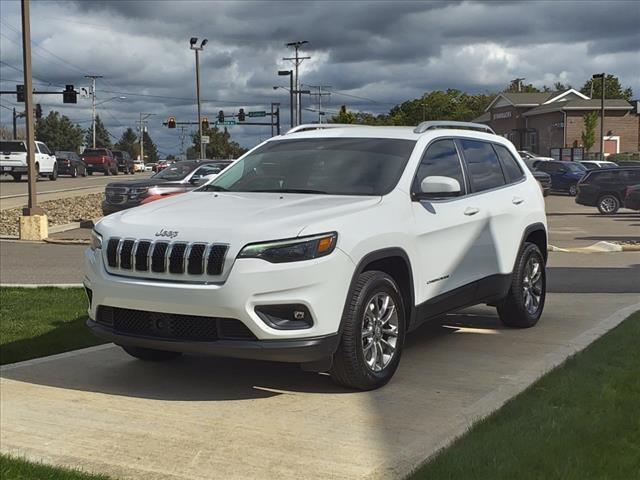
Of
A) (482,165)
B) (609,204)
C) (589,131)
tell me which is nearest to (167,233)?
(482,165)

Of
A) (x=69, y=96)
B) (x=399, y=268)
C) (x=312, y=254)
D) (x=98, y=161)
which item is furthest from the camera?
(x=98, y=161)

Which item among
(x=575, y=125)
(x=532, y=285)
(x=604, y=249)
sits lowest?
(x=604, y=249)

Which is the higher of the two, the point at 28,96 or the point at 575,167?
the point at 28,96

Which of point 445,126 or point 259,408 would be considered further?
point 445,126

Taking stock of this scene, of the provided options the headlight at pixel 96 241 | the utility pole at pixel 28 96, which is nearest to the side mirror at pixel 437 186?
the headlight at pixel 96 241

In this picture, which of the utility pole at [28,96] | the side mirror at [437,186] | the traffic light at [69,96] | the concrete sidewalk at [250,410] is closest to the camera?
the concrete sidewalk at [250,410]

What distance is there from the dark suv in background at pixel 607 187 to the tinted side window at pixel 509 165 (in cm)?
2106

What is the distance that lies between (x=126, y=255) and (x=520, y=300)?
3.80 metres

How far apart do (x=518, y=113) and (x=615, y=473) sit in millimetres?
84715

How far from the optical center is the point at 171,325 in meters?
5.02

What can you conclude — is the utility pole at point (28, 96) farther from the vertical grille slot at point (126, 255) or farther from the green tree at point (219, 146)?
the green tree at point (219, 146)

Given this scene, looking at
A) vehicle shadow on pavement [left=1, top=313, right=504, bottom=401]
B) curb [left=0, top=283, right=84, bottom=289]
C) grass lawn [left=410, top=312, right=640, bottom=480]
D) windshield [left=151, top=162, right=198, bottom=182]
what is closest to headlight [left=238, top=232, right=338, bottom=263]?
vehicle shadow on pavement [left=1, top=313, right=504, bottom=401]

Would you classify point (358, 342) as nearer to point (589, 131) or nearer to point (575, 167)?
point (575, 167)

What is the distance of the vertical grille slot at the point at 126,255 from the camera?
16.8 feet
